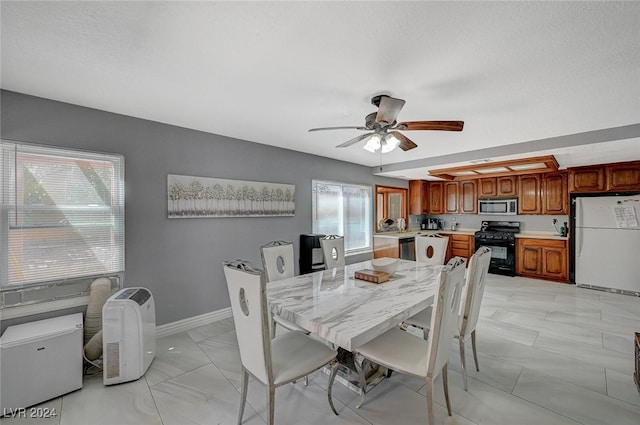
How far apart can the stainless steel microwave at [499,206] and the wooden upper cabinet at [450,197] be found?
1.74 feet

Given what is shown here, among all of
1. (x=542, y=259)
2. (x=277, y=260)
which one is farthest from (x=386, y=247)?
(x=277, y=260)

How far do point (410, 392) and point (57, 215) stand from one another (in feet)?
10.7

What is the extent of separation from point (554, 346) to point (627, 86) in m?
2.39

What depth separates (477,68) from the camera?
174cm

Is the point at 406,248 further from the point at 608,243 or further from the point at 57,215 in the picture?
the point at 57,215

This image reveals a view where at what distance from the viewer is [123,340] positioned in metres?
2.11

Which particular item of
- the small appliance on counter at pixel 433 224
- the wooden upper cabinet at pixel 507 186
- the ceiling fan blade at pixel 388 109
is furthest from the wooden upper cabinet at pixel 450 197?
the ceiling fan blade at pixel 388 109

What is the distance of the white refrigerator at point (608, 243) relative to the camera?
13.4 ft

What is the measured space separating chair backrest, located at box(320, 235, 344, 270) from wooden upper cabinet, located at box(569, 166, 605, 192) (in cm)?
443

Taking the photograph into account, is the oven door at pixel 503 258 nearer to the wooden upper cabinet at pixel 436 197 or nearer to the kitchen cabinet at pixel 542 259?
the kitchen cabinet at pixel 542 259

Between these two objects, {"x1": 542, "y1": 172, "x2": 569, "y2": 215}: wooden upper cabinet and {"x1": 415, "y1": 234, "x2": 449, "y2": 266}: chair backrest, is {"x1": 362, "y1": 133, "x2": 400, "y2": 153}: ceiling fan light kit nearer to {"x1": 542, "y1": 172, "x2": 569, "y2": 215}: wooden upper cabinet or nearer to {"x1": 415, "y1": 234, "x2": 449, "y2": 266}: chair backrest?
{"x1": 415, "y1": 234, "x2": 449, "y2": 266}: chair backrest

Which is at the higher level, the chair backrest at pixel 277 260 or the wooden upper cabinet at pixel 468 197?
the wooden upper cabinet at pixel 468 197

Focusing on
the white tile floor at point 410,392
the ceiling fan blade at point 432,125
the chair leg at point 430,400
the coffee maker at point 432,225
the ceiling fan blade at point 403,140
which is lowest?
the white tile floor at point 410,392

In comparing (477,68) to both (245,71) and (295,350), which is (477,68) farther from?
(295,350)
